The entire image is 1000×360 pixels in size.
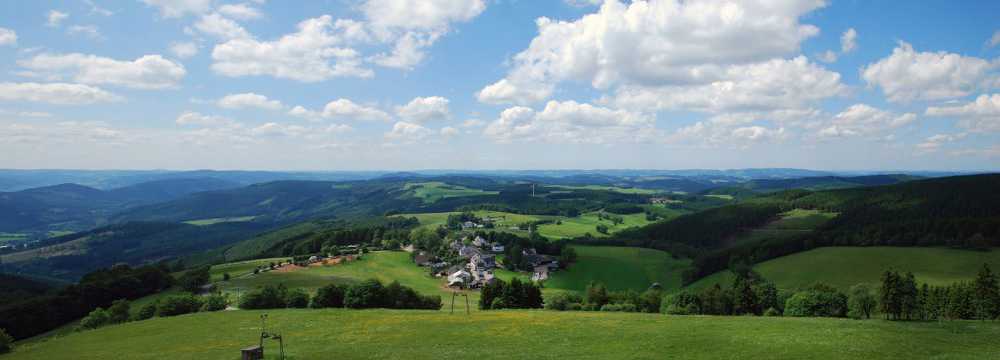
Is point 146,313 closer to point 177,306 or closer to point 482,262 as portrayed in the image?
point 177,306

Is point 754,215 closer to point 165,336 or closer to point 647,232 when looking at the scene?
point 647,232

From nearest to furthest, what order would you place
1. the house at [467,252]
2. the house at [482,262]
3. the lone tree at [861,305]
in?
the lone tree at [861,305]
the house at [482,262]
the house at [467,252]

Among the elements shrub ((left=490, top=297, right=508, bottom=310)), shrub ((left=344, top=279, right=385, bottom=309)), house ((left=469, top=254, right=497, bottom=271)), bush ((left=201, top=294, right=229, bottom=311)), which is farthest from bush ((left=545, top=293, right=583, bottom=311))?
house ((left=469, top=254, right=497, bottom=271))

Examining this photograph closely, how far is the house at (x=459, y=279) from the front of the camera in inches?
4075

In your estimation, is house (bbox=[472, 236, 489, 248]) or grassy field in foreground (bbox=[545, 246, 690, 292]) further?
house (bbox=[472, 236, 489, 248])

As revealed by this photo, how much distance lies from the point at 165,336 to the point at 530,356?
128 ft

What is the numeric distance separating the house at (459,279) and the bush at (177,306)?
48.0m

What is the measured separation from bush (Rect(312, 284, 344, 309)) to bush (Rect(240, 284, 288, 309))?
183 inches

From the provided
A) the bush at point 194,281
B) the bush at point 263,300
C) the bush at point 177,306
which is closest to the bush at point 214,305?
the bush at point 177,306

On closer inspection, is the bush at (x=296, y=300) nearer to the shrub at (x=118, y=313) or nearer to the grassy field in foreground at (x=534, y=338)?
the grassy field in foreground at (x=534, y=338)

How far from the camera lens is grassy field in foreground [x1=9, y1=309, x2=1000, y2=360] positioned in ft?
116

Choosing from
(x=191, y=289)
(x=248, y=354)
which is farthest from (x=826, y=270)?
(x=191, y=289)

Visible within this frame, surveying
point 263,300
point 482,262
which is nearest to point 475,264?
point 482,262

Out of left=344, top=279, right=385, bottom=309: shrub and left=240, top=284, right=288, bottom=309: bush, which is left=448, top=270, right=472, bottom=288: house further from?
left=240, top=284, right=288, bottom=309: bush
